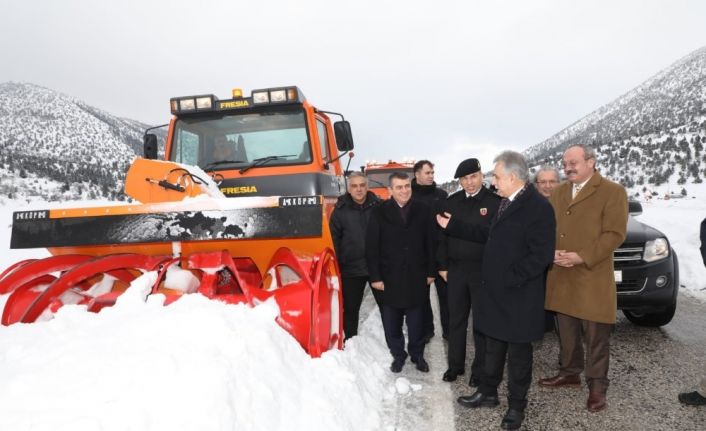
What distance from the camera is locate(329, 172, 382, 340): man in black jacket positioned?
4309mm

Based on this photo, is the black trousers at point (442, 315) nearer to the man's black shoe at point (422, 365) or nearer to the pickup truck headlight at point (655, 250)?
the man's black shoe at point (422, 365)

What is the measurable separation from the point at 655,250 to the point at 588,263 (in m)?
1.85

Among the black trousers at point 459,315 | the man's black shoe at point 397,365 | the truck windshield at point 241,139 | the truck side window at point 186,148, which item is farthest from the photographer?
the truck side window at point 186,148

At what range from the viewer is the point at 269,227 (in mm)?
3281

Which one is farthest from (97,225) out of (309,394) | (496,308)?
(496,308)

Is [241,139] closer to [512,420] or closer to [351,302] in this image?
[351,302]

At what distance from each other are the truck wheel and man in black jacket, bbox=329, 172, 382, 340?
10.1 ft

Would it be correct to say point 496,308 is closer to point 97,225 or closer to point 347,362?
point 347,362

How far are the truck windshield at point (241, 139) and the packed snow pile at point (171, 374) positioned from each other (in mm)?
2009

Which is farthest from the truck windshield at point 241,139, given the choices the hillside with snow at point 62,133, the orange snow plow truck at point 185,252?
the hillside with snow at point 62,133

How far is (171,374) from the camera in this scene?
7.62ft

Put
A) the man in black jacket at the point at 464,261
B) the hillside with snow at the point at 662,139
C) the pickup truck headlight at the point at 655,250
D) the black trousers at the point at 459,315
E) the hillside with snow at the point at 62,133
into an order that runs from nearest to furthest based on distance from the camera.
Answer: the man in black jacket at the point at 464,261 → the black trousers at the point at 459,315 → the pickup truck headlight at the point at 655,250 → the hillside with snow at the point at 662,139 → the hillside with snow at the point at 62,133

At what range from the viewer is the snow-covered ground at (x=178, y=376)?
2082mm

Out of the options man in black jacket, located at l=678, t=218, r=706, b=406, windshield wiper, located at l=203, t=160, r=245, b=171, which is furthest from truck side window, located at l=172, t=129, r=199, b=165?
man in black jacket, located at l=678, t=218, r=706, b=406
